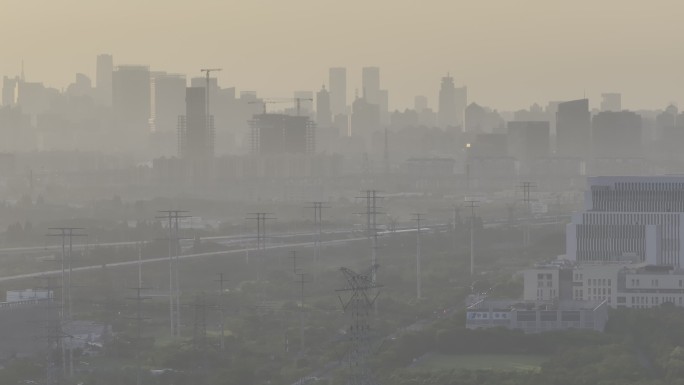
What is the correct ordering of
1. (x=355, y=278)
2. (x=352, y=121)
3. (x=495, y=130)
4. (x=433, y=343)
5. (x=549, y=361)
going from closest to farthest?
(x=355, y=278) < (x=549, y=361) < (x=433, y=343) < (x=495, y=130) < (x=352, y=121)

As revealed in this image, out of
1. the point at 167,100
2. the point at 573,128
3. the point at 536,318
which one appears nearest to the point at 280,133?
the point at 573,128

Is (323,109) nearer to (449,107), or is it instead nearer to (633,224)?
(449,107)

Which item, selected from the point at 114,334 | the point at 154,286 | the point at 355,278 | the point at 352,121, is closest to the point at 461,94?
the point at 352,121

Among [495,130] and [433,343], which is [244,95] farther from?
[433,343]

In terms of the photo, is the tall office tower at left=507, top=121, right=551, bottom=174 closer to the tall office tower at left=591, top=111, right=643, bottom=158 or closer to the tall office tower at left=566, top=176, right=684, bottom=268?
the tall office tower at left=591, top=111, right=643, bottom=158

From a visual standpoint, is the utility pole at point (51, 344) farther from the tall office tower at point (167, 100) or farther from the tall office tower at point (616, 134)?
the tall office tower at point (167, 100)

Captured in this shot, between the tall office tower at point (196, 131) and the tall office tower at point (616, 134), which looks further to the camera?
the tall office tower at point (616, 134)

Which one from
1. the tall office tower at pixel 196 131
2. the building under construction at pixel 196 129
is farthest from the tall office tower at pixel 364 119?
the tall office tower at pixel 196 131
